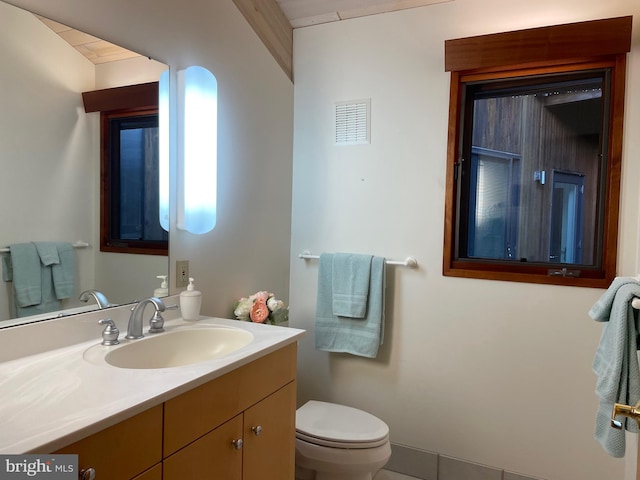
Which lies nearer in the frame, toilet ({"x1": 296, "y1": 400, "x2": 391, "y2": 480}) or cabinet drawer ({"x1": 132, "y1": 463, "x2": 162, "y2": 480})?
cabinet drawer ({"x1": 132, "y1": 463, "x2": 162, "y2": 480})

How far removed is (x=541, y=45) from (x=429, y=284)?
3.77 feet

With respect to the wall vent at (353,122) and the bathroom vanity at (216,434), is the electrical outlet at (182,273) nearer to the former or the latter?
the bathroom vanity at (216,434)

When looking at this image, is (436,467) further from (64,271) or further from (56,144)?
(56,144)

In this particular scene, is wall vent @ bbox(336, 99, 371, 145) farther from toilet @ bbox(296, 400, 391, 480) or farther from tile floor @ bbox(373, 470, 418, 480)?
tile floor @ bbox(373, 470, 418, 480)

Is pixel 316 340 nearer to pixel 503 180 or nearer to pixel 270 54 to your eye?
pixel 503 180

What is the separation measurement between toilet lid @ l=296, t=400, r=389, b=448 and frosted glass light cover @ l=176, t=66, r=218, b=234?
921mm

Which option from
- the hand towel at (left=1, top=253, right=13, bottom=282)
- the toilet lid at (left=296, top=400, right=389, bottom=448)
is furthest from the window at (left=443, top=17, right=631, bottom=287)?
the hand towel at (left=1, top=253, right=13, bottom=282)

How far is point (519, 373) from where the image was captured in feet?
6.32

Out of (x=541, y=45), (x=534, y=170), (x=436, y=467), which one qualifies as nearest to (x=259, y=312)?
(x=436, y=467)

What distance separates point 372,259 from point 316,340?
53 centimetres

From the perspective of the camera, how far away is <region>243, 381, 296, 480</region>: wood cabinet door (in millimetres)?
1278

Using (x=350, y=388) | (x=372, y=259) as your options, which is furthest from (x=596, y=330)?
(x=350, y=388)

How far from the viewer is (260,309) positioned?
6.14 ft

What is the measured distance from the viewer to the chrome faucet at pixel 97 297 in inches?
53.5
